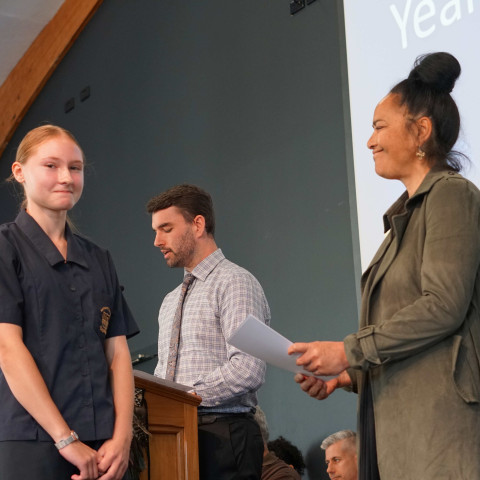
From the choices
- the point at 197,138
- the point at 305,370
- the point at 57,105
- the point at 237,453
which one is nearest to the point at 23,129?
A: the point at 57,105

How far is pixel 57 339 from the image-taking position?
181cm

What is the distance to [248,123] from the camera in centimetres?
495

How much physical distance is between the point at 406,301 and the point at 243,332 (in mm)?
342

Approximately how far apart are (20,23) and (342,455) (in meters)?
4.81

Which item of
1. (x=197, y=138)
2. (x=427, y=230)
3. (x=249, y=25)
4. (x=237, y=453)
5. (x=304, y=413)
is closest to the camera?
(x=427, y=230)

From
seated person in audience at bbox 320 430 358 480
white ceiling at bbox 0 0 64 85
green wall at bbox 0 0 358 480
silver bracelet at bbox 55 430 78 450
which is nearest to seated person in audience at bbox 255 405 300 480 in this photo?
seated person in audience at bbox 320 430 358 480

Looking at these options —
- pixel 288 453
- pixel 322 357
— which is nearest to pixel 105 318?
pixel 322 357

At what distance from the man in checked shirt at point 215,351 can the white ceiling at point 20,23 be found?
13.9ft

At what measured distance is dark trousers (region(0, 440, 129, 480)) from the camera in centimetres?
168

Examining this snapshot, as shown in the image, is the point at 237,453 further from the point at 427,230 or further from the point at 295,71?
the point at 295,71

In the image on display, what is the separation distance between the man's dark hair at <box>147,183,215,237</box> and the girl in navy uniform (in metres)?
1.12

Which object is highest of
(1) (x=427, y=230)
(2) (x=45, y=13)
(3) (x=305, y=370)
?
(2) (x=45, y=13)

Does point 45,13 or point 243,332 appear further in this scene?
point 45,13

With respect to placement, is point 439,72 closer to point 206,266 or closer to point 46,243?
point 46,243
